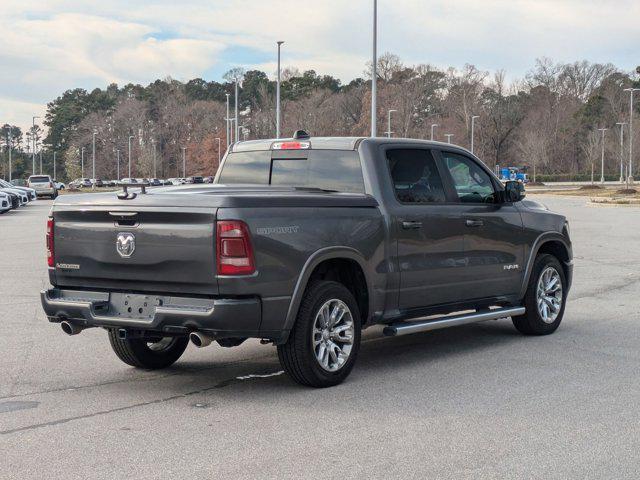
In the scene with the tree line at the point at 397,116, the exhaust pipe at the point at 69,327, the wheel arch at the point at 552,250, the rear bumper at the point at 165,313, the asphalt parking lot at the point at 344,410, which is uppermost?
the tree line at the point at 397,116

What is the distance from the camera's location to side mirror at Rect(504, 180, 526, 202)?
920 cm

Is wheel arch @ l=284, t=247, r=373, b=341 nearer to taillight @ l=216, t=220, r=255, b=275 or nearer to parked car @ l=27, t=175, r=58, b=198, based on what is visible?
taillight @ l=216, t=220, r=255, b=275

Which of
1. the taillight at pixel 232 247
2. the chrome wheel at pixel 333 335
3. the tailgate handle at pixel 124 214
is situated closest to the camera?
the taillight at pixel 232 247

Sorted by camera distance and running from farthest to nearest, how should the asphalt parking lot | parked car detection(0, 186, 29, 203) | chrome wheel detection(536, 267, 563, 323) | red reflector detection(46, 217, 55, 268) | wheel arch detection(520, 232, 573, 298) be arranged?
parked car detection(0, 186, 29, 203)
chrome wheel detection(536, 267, 563, 323)
wheel arch detection(520, 232, 573, 298)
red reflector detection(46, 217, 55, 268)
the asphalt parking lot

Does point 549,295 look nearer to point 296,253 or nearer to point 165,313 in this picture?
point 296,253

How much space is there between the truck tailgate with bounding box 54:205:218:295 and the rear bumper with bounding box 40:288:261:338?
0.27ft

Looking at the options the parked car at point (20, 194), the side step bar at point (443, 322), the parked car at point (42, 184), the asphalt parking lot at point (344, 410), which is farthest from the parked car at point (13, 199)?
the side step bar at point (443, 322)

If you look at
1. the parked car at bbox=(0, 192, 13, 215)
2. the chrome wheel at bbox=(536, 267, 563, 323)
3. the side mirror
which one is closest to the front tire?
the side mirror

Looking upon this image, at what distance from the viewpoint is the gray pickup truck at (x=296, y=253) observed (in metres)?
6.59

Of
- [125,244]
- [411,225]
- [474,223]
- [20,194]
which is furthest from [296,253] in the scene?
[20,194]

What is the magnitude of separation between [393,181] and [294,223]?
57.9 inches

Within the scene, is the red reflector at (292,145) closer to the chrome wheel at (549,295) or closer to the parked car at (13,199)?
the chrome wheel at (549,295)

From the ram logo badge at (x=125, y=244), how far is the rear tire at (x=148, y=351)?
104 cm

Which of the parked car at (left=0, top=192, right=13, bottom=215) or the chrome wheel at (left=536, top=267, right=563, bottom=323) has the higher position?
the parked car at (left=0, top=192, right=13, bottom=215)
